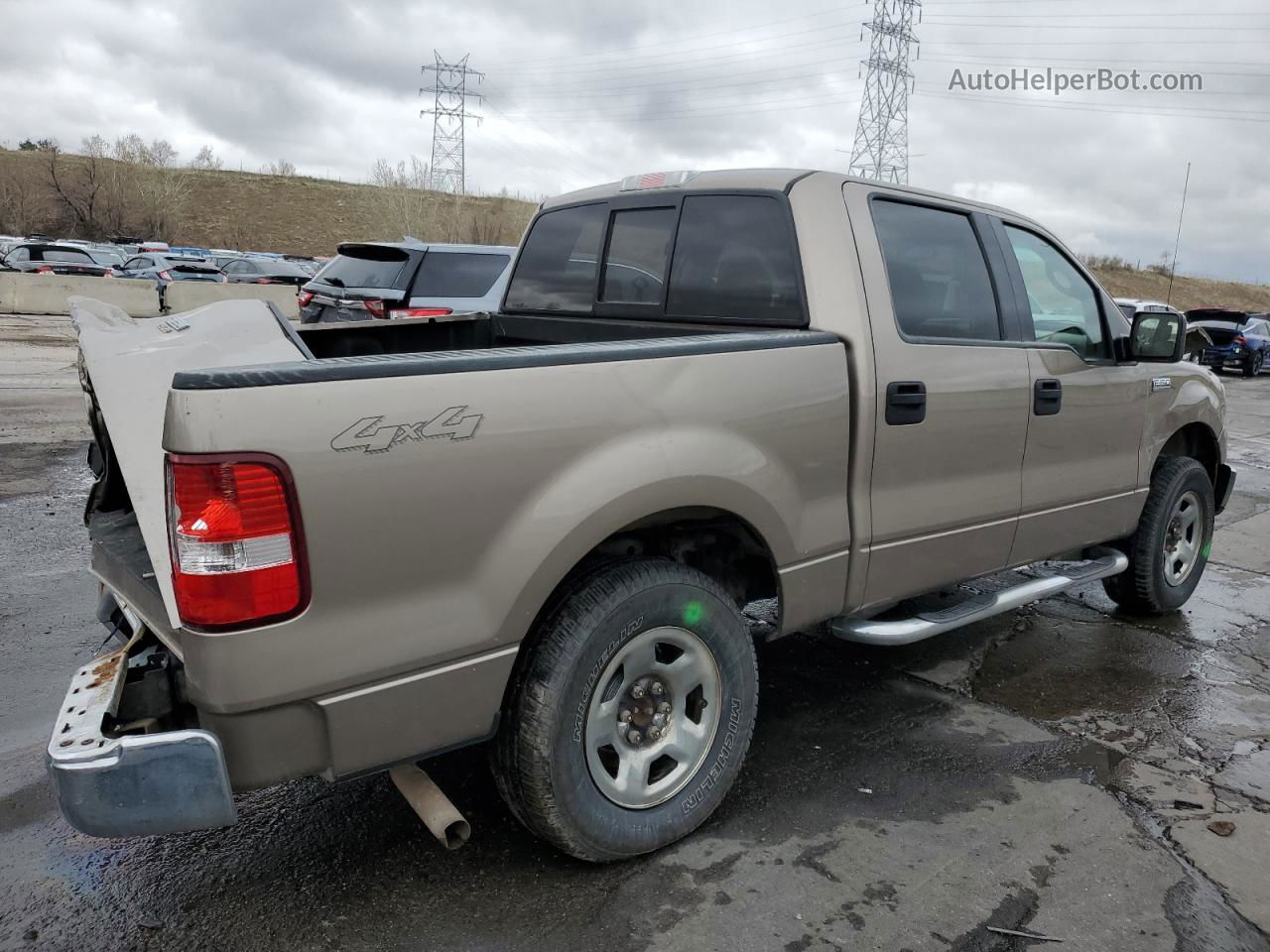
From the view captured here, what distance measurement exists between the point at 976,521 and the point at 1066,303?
1.24 m

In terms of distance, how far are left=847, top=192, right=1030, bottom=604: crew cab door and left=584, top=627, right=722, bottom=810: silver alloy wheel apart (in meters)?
0.84

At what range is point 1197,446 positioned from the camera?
5309mm

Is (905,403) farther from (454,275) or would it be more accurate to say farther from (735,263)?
(454,275)

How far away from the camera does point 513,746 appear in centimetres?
255

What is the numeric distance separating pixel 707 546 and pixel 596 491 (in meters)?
0.87

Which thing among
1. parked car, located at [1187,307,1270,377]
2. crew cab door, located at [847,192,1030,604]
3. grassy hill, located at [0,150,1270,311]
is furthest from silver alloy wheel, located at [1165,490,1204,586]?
grassy hill, located at [0,150,1270,311]

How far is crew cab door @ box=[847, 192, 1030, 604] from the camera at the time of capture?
3328 millimetres

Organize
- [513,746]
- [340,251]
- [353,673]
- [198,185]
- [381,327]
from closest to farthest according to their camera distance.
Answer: [353,673] → [513,746] → [381,327] → [340,251] → [198,185]

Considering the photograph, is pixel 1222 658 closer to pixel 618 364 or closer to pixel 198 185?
pixel 618 364

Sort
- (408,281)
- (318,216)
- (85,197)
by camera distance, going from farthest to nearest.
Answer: (318,216) → (85,197) → (408,281)

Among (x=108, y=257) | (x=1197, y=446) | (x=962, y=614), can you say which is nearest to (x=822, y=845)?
(x=962, y=614)

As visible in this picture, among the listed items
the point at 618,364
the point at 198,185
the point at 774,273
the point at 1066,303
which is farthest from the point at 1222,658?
the point at 198,185

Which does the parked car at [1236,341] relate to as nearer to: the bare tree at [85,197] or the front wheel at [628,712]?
the front wheel at [628,712]

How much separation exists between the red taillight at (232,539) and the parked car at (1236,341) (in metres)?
24.8
